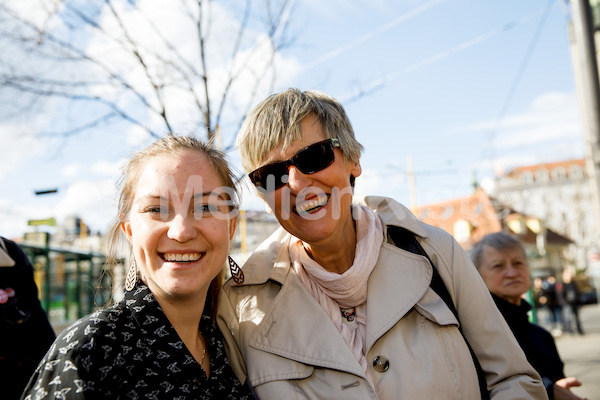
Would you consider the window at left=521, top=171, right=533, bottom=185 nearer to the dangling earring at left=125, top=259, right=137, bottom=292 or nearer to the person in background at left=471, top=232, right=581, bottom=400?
the person in background at left=471, top=232, right=581, bottom=400

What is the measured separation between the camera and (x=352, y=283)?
2232 mm

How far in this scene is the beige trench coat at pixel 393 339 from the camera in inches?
79.6

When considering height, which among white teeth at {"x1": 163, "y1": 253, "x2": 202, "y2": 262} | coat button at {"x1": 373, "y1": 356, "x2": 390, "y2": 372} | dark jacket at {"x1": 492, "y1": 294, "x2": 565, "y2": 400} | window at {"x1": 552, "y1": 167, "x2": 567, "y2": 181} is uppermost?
window at {"x1": 552, "y1": 167, "x2": 567, "y2": 181}

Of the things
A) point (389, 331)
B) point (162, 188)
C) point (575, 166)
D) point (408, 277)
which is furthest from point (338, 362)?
point (575, 166)

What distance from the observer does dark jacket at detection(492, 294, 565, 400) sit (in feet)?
11.2

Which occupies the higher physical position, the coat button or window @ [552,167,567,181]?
window @ [552,167,567,181]

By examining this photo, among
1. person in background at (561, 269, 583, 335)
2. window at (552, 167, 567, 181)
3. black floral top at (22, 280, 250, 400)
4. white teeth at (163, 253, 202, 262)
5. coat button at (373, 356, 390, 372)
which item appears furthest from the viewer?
window at (552, 167, 567, 181)

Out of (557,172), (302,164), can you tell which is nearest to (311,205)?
(302,164)

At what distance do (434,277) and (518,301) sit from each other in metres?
2.05

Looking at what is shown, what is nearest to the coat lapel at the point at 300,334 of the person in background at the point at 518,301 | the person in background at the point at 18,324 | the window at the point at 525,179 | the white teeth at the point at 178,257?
the white teeth at the point at 178,257

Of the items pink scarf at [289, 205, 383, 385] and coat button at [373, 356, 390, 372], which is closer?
coat button at [373, 356, 390, 372]

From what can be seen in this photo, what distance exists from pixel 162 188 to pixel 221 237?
0.28 meters

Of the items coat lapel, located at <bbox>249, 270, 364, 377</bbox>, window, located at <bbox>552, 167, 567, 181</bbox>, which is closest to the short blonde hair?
coat lapel, located at <bbox>249, 270, 364, 377</bbox>

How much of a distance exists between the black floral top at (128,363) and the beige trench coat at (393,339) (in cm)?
24
